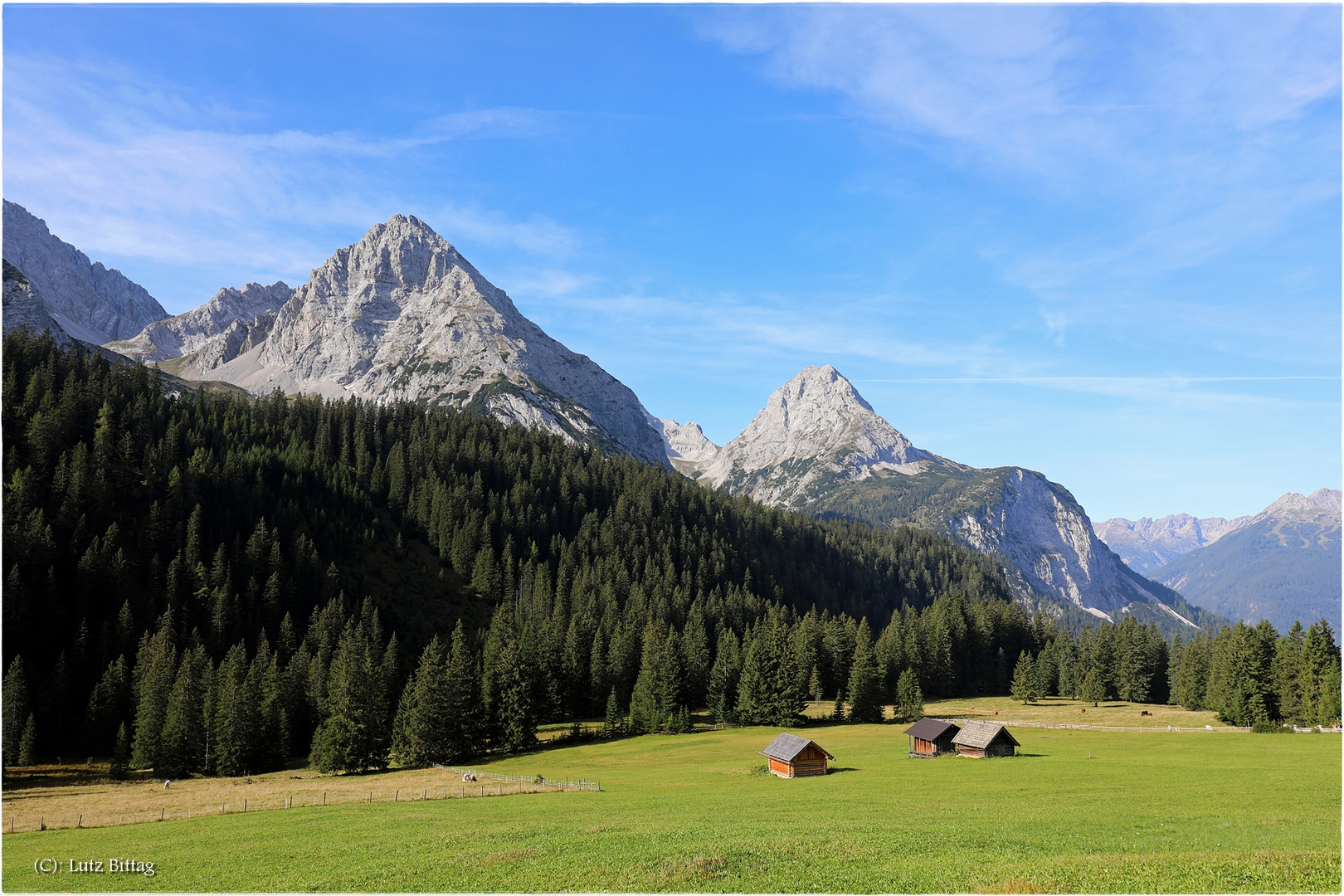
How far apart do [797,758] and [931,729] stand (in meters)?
20.6

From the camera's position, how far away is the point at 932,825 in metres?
40.2

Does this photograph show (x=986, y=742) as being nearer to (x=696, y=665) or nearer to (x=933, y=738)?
(x=933, y=738)

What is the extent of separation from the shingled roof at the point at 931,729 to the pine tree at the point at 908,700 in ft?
125

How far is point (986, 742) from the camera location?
80.9 m

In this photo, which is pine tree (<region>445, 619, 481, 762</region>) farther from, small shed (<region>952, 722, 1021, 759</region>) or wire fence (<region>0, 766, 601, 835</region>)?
small shed (<region>952, 722, 1021, 759</region>)

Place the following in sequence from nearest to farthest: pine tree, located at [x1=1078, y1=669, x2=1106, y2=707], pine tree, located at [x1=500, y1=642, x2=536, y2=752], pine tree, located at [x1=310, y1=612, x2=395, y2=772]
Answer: pine tree, located at [x1=310, y1=612, x2=395, y2=772], pine tree, located at [x1=500, y1=642, x2=536, y2=752], pine tree, located at [x1=1078, y1=669, x2=1106, y2=707]

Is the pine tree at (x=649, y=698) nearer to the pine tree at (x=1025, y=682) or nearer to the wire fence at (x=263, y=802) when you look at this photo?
the wire fence at (x=263, y=802)

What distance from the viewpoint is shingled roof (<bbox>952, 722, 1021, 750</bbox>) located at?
267ft

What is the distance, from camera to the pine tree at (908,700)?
12231 cm

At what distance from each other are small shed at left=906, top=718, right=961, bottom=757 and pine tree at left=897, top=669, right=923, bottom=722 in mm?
38479

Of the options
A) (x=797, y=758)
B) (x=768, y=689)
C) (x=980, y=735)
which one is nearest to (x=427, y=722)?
(x=797, y=758)

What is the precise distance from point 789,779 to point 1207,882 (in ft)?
151

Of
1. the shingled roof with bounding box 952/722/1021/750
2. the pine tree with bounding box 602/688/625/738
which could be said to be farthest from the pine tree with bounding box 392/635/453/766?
the shingled roof with bounding box 952/722/1021/750

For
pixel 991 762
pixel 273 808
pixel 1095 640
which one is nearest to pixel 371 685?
pixel 273 808
